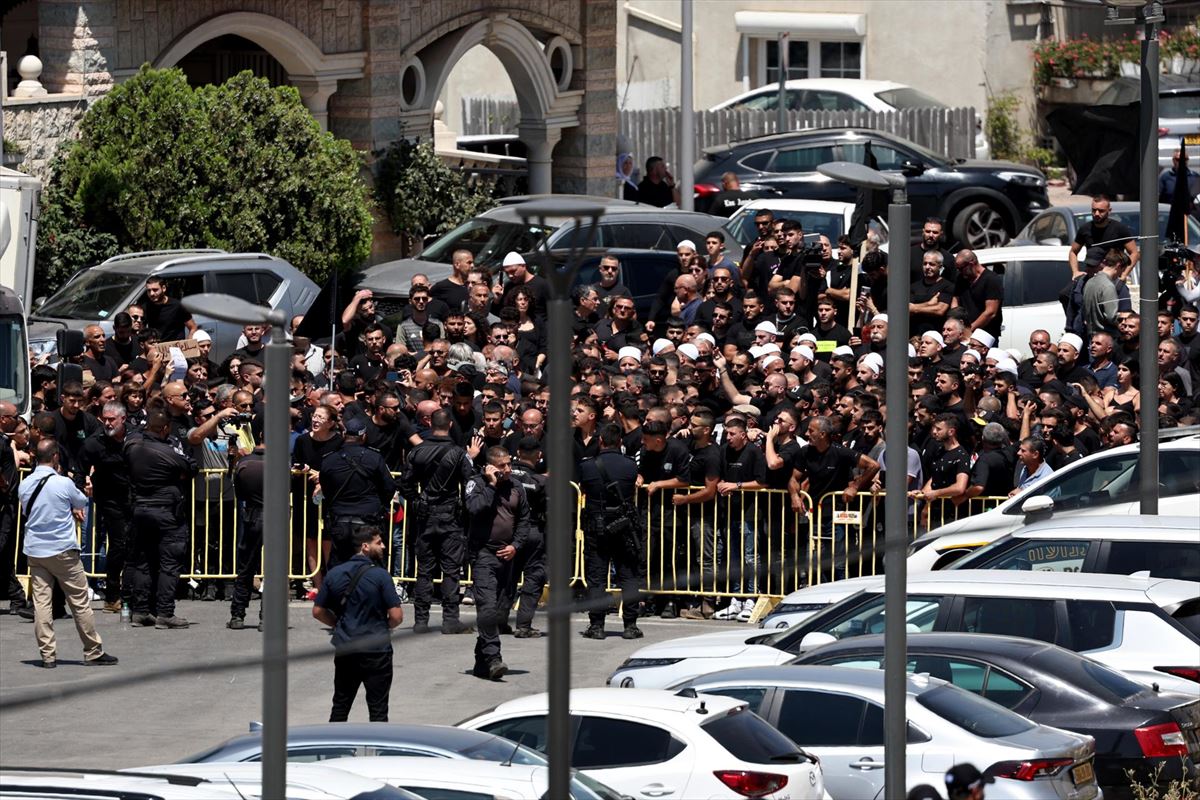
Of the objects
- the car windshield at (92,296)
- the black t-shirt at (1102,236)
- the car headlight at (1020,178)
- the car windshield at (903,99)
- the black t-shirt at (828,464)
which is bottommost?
the black t-shirt at (828,464)

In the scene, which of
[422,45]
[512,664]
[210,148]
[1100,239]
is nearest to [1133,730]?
[512,664]

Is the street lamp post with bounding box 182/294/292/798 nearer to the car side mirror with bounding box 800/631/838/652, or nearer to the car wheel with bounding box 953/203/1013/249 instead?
the car side mirror with bounding box 800/631/838/652

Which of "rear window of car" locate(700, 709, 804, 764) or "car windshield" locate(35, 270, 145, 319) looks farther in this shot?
"car windshield" locate(35, 270, 145, 319)

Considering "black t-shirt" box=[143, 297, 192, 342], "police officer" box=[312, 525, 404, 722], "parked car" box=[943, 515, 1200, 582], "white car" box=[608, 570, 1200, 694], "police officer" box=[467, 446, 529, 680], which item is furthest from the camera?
"black t-shirt" box=[143, 297, 192, 342]

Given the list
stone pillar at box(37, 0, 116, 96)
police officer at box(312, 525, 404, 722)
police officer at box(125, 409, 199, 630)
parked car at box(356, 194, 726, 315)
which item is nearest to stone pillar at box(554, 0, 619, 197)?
parked car at box(356, 194, 726, 315)

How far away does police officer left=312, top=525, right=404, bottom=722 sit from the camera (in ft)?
45.9

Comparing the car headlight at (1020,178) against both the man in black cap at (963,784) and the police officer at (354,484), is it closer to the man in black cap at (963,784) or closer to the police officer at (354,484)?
the police officer at (354,484)

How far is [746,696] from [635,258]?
41.0 feet

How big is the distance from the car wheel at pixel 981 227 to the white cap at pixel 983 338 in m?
11.3

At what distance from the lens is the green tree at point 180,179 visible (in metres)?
27.1

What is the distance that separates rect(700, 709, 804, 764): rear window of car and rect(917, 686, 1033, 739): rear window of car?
0.96 m

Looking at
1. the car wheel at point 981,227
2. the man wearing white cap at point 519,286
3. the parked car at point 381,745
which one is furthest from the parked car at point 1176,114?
the parked car at point 381,745

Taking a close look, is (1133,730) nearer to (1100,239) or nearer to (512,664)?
(512,664)

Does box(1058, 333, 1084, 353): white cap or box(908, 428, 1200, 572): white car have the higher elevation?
box(1058, 333, 1084, 353): white cap
